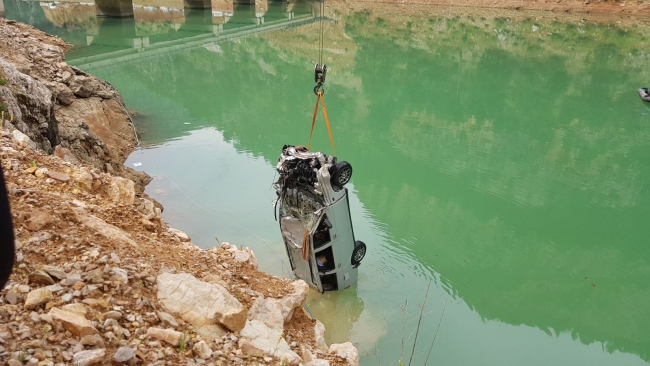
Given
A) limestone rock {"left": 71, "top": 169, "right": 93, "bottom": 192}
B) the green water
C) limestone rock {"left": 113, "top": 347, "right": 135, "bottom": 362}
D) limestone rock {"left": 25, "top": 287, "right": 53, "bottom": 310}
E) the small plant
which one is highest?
limestone rock {"left": 25, "top": 287, "right": 53, "bottom": 310}

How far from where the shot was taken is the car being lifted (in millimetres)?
5266

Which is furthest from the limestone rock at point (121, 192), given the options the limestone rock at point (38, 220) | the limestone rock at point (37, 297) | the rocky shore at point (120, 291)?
the limestone rock at point (37, 297)

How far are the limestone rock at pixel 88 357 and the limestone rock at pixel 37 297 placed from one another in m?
0.50

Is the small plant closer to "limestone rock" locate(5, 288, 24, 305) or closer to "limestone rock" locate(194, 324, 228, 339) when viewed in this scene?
"limestone rock" locate(194, 324, 228, 339)

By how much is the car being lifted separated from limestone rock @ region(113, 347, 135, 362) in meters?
2.78

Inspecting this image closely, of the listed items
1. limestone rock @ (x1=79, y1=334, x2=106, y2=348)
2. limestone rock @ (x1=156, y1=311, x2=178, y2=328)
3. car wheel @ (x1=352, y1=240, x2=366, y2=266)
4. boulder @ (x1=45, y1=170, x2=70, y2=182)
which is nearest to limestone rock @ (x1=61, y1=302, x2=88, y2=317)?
limestone rock @ (x1=79, y1=334, x2=106, y2=348)

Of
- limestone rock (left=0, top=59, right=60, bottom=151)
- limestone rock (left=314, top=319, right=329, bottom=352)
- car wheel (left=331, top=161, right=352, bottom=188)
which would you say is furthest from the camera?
limestone rock (left=0, top=59, right=60, bottom=151)

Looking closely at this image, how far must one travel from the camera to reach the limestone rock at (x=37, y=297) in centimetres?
284

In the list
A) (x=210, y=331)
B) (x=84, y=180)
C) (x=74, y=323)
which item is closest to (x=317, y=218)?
(x=210, y=331)

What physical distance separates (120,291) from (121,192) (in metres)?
2.58

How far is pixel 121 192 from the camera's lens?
5.58 meters

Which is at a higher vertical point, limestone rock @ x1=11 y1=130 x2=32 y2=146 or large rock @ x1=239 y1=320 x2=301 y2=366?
limestone rock @ x1=11 y1=130 x2=32 y2=146

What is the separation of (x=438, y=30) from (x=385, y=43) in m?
6.20

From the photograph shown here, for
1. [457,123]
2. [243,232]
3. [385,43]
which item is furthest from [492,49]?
[243,232]
